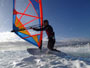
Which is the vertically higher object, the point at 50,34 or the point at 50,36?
the point at 50,34

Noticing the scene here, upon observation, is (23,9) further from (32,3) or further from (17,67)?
(17,67)

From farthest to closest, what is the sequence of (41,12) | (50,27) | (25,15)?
(25,15) < (41,12) < (50,27)

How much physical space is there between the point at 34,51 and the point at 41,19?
7.52ft

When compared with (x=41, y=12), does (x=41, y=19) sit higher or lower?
lower

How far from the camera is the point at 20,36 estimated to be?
7.64 metres

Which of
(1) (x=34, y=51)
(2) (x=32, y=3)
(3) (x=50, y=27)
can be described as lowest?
(1) (x=34, y=51)

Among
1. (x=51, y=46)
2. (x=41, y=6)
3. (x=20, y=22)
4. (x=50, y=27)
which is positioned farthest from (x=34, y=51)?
(x=41, y=6)

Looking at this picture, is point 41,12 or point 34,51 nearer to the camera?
point 34,51

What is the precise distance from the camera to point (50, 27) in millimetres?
6758

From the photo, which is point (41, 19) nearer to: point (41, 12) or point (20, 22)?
point (41, 12)

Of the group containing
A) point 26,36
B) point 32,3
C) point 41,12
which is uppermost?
point 32,3

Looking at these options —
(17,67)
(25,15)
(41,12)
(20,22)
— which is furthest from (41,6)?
(17,67)

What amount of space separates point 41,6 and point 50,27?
6.18 feet

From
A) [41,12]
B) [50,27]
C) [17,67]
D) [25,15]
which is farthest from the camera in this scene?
[25,15]
